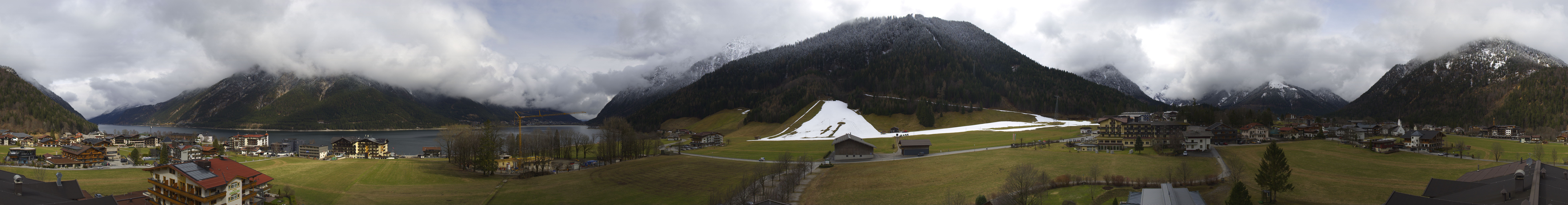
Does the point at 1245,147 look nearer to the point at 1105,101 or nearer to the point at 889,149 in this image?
the point at 889,149

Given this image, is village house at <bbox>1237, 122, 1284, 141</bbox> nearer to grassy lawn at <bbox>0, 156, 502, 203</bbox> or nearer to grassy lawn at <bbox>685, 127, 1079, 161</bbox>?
grassy lawn at <bbox>685, 127, 1079, 161</bbox>

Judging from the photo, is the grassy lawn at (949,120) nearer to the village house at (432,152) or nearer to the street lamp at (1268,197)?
the village house at (432,152)

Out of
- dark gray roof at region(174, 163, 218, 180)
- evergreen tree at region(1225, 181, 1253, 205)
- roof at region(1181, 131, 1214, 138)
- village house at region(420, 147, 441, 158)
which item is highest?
dark gray roof at region(174, 163, 218, 180)

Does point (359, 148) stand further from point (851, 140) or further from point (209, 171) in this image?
point (209, 171)

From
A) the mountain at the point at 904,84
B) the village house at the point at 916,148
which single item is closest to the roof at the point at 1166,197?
the village house at the point at 916,148

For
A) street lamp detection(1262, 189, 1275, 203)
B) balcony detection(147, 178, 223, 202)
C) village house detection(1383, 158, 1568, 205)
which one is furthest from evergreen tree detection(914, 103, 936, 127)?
balcony detection(147, 178, 223, 202)

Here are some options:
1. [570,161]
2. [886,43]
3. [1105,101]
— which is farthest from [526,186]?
[886,43]

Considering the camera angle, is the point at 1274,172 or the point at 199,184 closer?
the point at 199,184

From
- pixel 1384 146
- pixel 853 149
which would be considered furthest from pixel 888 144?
pixel 1384 146
